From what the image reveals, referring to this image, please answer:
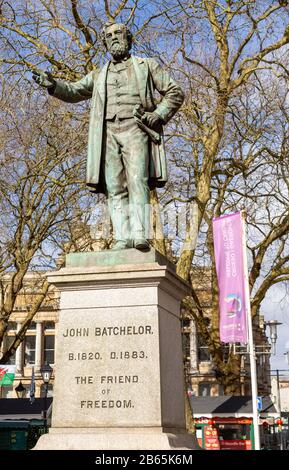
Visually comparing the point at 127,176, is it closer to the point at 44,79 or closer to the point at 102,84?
the point at 102,84

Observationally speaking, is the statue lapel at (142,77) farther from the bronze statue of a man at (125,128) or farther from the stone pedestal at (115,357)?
the stone pedestal at (115,357)

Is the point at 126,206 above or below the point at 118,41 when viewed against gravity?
below

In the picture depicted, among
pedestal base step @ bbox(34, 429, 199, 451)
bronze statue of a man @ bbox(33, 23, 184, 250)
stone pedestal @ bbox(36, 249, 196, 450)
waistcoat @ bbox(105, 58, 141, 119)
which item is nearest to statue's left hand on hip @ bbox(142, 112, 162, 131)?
bronze statue of a man @ bbox(33, 23, 184, 250)

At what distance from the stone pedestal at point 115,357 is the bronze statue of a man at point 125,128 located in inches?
25.0

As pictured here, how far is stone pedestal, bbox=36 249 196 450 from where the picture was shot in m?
6.93

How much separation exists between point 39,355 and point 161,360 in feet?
233

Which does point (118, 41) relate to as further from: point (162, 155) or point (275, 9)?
point (275, 9)

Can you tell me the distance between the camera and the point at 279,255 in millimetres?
24719

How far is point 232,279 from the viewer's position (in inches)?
717

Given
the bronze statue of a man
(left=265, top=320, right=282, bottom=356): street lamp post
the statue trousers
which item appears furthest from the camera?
(left=265, top=320, right=282, bottom=356): street lamp post

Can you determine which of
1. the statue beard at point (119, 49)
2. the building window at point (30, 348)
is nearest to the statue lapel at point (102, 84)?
the statue beard at point (119, 49)

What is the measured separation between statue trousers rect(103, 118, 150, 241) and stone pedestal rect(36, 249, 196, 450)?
0.48 m

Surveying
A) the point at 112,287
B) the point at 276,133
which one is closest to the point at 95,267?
the point at 112,287

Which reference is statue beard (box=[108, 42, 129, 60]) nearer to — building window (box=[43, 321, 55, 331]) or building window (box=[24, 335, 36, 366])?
building window (box=[43, 321, 55, 331])
